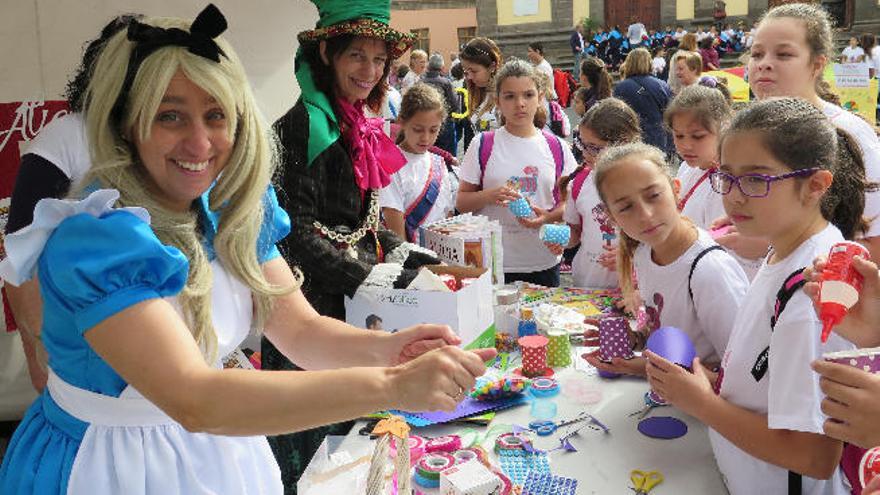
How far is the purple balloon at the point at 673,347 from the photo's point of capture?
1838 millimetres

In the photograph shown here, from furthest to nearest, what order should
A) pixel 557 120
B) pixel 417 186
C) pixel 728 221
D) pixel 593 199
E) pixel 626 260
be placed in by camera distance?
1. pixel 557 120
2. pixel 417 186
3. pixel 593 199
4. pixel 626 260
5. pixel 728 221

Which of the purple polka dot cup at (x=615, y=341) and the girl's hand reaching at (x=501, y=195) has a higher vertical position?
the girl's hand reaching at (x=501, y=195)

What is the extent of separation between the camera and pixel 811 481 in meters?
1.65

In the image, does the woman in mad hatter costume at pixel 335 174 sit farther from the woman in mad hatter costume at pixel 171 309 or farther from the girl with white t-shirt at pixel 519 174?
the girl with white t-shirt at pixel 519 174

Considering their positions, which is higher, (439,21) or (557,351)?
(439,21)

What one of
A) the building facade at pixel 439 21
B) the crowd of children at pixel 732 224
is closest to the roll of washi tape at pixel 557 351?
the crowd of children at pixel 732 224

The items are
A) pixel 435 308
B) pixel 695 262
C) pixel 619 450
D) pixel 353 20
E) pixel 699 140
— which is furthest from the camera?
pixel 699 140

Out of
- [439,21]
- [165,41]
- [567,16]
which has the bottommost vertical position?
[165,41]

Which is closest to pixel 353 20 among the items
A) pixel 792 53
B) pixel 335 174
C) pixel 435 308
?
pixel 335 174

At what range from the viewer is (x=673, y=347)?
6.09 ft

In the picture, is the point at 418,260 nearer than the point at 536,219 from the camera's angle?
Yes

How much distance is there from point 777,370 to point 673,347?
344 millimetres

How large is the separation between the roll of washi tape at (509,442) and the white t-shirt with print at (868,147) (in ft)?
4.40

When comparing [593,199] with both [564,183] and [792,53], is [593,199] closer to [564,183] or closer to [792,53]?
[564,183]
